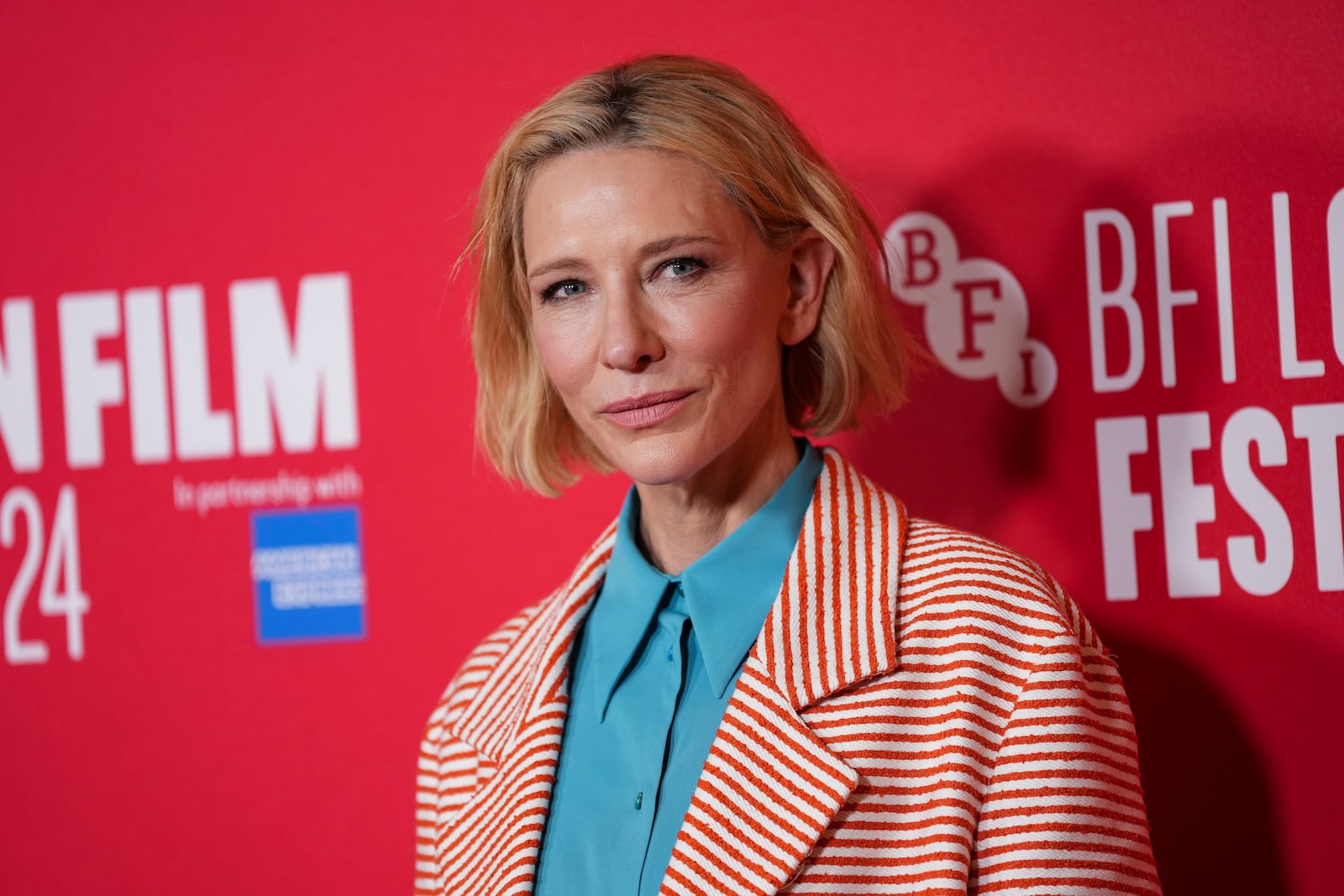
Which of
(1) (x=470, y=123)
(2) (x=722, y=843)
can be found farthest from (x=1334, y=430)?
(1) (x=470, y=123)

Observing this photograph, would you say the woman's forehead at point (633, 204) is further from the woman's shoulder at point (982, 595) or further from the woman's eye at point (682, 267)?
the woman's shoulder at point (982, 595)

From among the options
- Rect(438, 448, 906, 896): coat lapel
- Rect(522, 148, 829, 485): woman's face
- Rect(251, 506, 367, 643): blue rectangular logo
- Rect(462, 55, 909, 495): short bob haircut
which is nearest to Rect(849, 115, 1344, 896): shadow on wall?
Rect(462, 55, 909, 495): short bob haircut

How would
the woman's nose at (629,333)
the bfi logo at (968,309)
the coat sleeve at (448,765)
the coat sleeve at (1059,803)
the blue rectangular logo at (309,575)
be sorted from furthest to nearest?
the blue rectangular logo at (309,575)
the bfi logo at (968,309)
the coat sleeve at (448,765)
the woman's nose at (629,333)
the coat sleeve at (1059,803)

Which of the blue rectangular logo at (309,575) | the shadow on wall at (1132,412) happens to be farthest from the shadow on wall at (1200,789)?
the blue rectangular logo at (309,575)

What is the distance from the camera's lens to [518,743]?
1.39 metres

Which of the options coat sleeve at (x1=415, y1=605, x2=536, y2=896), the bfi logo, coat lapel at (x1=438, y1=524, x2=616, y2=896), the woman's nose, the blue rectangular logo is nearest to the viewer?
the woman's nose

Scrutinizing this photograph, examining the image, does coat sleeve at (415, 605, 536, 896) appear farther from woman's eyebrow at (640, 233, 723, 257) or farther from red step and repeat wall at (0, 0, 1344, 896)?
woman's eyebrow at (640, 233, 723, 257)

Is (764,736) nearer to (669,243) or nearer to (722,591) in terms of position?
(722,591)

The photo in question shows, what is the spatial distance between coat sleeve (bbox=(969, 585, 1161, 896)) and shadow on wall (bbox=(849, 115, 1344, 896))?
460 mm

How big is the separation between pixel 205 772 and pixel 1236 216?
1608mm

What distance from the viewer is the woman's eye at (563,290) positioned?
130 centimetres

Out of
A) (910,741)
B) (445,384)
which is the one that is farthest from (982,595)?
(445,384)

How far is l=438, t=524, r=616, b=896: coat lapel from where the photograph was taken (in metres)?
1.33

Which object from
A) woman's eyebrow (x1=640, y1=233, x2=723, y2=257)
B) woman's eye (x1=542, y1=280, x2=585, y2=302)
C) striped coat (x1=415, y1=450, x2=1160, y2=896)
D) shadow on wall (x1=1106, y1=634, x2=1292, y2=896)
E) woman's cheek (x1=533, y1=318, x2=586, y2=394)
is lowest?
shadow on wall (x1=1106, y1=634, x2=1292, y2=896)
